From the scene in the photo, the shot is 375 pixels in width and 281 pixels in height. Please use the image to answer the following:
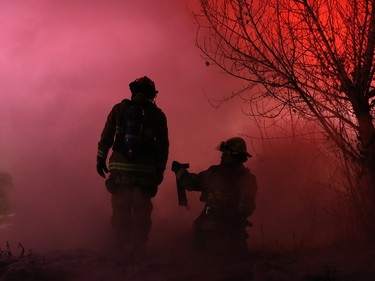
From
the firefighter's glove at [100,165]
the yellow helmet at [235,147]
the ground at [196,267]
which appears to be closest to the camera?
the ground at [196,267]

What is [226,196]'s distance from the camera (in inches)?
206

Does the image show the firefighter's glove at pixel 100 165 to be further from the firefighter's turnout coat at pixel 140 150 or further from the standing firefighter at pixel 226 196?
the standing firefighter at pixel 226 196

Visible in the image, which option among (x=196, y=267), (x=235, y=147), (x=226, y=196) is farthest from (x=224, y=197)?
(x=196, y=267)

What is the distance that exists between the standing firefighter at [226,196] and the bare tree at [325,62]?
3.02ft

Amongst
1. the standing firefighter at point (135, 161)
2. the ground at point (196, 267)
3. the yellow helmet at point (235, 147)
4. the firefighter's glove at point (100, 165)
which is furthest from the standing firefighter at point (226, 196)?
the firefighter's glove at point (100, 165)

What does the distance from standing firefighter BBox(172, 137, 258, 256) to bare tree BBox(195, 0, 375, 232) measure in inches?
36.2

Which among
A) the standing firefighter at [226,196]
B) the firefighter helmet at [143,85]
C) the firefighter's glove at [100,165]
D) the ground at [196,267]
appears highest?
the firefighter helmet at [143,85]

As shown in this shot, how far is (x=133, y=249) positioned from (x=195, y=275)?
105 cm

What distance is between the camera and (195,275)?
4375 mm

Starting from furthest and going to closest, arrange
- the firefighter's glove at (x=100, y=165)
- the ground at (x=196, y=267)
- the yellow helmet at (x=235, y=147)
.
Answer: the firefighter's glove at (x=100, y=165) → the yellow helmet at (x=235, y=147) → the ground at (x=196, y=267)

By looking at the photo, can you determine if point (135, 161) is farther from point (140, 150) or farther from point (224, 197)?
point (224, 197)

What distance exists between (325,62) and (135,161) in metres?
2.19

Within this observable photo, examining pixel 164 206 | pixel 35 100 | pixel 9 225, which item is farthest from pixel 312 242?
pixel 35 100

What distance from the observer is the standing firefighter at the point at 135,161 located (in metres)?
5.29
